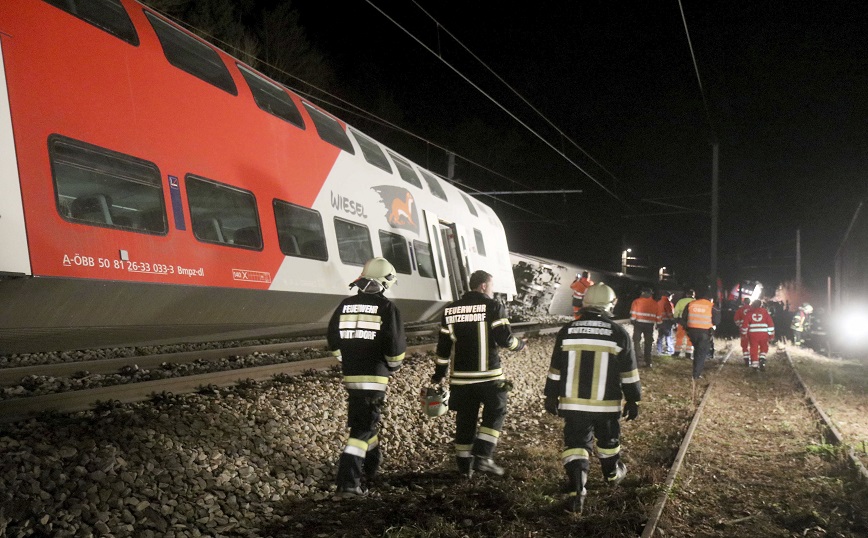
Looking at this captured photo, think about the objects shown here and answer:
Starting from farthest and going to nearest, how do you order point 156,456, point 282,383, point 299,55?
point 299,55 < point 282,383 < point 156,456

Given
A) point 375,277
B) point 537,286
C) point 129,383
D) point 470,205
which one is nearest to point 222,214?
point 129,383

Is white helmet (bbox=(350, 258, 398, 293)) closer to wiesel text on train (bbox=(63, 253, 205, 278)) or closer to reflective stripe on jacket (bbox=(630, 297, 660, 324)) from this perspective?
wiesel text on train (bbox=(63, 253, 205, 278))

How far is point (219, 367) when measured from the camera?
7492 mm

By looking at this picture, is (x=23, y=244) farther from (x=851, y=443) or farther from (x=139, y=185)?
(x=851, y=443)

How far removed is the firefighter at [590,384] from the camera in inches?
189

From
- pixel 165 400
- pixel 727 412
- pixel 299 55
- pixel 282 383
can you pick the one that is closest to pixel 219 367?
pixel 282 383

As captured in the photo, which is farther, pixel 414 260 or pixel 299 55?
pixel 299 55

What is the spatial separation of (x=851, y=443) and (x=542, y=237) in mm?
36882

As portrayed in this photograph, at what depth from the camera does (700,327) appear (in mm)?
12094

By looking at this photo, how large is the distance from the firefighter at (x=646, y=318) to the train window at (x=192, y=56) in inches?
365

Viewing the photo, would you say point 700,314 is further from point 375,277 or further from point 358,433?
point 358,433

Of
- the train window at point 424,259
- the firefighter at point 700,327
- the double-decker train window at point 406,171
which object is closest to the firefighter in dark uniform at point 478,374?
the train window at point 424,259

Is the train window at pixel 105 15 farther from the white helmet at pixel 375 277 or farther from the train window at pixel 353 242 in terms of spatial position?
the train window at pixel 353 242

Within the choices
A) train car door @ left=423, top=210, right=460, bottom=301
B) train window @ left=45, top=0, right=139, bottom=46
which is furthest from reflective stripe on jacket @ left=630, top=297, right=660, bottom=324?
train window @ left=45, top=0, right=139, bottom=46
